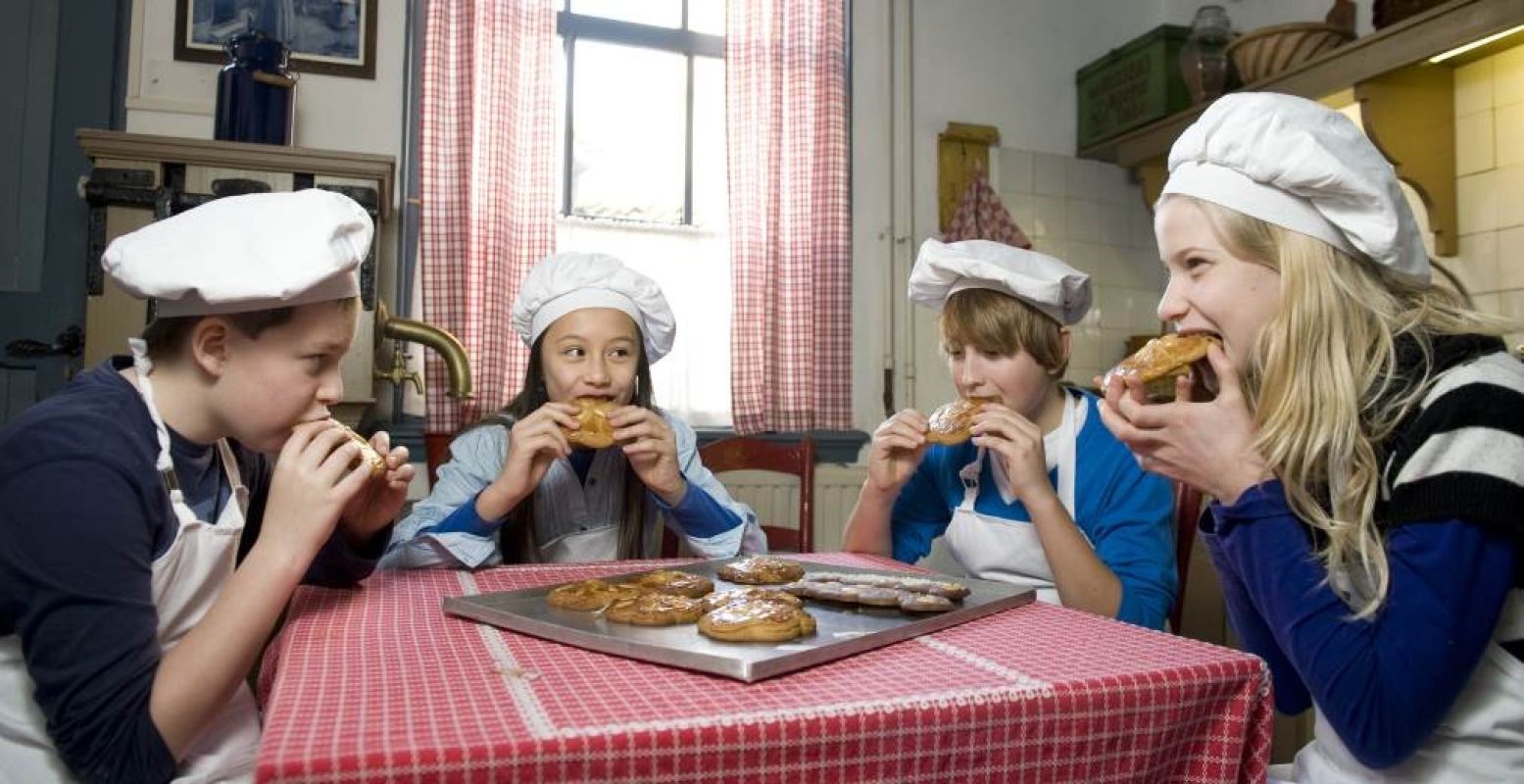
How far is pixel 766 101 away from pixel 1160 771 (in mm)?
3957

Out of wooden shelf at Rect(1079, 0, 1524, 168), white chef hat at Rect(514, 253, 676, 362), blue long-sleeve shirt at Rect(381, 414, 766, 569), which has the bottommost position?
blue long-sleeve shirt at Rect(381, 414, 766, 569)

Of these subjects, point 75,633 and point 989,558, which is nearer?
point 75,633

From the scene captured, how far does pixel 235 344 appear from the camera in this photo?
1.47 m

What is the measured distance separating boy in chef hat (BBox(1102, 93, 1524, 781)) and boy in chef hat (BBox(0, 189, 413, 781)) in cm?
119

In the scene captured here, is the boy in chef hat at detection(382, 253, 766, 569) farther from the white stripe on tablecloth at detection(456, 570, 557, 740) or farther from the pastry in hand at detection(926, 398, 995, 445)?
the white stripe on tablecloth at detection(456, 570, 557, 740)

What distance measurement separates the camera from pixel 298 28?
4031 mm

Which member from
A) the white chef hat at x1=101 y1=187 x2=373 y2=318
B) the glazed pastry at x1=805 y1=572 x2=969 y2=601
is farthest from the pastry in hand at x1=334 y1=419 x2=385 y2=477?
the glazed pastry at x1=805 y1=572 x2=969 y2=601

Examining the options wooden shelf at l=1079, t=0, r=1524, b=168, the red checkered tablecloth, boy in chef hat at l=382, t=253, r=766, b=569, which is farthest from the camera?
wooden shelf at l=1079, t=0, r=1524, b=168

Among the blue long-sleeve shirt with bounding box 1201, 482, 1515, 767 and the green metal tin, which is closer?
the blue long-sleeve shirt with bounding box 1201, 482, 1515, 767

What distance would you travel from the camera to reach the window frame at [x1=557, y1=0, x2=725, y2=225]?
4.50 meters

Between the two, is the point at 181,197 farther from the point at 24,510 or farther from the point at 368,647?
the point at 368,647

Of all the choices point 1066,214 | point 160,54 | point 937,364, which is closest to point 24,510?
point 160,54

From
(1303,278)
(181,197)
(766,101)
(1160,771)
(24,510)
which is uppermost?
(766,101)

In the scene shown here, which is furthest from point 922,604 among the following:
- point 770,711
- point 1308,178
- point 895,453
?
point 895,453
